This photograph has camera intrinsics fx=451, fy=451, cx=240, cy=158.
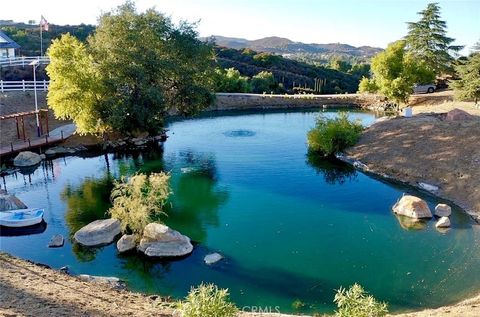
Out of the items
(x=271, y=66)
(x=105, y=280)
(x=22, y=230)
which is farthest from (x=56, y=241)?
(x=271, y=66)

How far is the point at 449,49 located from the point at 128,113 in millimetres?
48160

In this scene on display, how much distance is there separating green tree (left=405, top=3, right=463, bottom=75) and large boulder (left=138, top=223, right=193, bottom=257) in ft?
176

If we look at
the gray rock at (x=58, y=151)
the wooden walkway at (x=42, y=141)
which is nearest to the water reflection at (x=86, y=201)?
the gray rock at (x=58, y=151)

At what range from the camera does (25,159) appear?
109 ft

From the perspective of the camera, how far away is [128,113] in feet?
122

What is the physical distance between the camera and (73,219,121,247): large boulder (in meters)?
20.4

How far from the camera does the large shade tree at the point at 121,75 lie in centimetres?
3612

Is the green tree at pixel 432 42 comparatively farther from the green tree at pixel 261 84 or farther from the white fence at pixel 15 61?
the white fence at pixel 15 61

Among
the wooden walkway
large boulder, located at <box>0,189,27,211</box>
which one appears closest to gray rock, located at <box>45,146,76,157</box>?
the wooden walkway

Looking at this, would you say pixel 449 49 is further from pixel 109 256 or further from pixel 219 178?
pixel 109 256

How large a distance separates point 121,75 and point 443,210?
85.7 feet

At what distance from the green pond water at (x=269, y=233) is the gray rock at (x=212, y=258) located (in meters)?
0.24

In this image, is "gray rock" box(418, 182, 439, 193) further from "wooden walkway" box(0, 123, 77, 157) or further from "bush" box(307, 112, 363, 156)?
"wooden walkway" box(0, 123, 77, 157)

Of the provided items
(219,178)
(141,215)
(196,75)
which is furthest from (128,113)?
(141,215)
